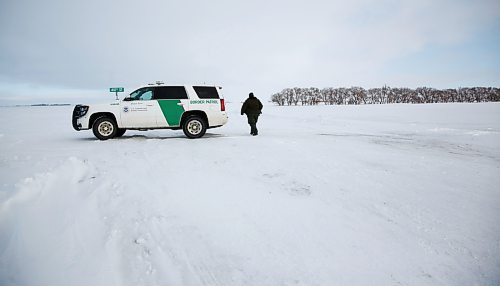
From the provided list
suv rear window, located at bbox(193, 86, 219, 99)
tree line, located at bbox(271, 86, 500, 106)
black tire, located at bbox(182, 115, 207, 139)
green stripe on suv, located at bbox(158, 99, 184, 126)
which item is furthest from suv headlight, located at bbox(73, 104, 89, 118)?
tree line, located at bbox(271, 86, 500, 106)

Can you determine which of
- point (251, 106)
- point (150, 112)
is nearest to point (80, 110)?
point (150, 112)

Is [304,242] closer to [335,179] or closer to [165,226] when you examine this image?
[165,226]

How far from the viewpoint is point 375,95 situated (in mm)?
110750

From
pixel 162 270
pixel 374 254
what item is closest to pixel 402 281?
pixel 374 254

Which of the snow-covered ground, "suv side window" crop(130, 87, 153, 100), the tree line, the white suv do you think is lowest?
the snow-covered ground

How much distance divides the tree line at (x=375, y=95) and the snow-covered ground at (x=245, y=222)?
10794 cm

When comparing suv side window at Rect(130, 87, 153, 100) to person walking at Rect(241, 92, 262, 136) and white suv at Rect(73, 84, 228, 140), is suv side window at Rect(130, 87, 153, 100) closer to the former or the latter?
white suv at Rect(73, 84, 228, 140)

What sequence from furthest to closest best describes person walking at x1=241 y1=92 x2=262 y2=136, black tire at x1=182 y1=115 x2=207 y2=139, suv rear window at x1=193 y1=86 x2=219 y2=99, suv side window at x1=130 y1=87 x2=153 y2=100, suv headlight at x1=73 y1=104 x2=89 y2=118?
person walking at x1=241 y1=92 x2=262 y2=136 → suv rear window at x1=193 y1=86 x2=219 y2=99 → black tire at x1=182 y1=115 x2=207 y2=139 → suv side window at x1=130 y1=87 x2=153 y2=100 → suv headlight at x1=73 y1=104 x2=89 y2=118

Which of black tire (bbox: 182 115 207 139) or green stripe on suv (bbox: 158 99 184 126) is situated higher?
green stripe on suv (bbox: 158 99 184 126)

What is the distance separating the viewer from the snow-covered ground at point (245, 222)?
9.03 ft

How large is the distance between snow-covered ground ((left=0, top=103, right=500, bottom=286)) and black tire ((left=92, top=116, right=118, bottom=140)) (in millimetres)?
2913

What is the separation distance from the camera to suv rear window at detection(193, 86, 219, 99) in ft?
30.3

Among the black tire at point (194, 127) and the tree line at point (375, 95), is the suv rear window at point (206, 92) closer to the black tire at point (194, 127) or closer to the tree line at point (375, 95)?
the black tire at point (194, 127)

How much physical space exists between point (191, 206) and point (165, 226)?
0.54 metres
